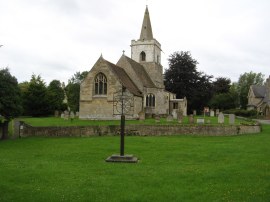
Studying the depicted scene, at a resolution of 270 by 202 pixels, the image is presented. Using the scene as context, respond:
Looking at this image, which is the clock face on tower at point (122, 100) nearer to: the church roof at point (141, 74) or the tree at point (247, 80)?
the church roof at point (141, 74)

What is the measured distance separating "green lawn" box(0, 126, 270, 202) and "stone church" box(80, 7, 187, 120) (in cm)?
1245

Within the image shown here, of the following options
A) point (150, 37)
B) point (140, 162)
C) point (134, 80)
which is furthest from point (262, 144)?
point (150, 37)

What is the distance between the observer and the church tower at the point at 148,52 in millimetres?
48406

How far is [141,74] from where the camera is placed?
145 ft

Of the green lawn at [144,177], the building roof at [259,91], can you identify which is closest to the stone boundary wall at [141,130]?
the green lawn at [144,177]

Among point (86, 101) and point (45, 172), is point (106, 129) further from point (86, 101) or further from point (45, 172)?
point (45, 172)

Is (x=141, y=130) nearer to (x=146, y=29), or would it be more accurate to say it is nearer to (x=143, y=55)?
(x=143, y=55)

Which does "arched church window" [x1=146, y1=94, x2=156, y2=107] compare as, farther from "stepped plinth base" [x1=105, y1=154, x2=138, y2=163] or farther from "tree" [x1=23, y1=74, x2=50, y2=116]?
"stepped plinth base" [x1=105, y1=154, x2=138, y2=163]

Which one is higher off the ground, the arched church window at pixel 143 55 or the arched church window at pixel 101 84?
the arched church window at pixel 143 55

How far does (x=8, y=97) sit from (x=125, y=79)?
52.9 feet

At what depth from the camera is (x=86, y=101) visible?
36906 mm

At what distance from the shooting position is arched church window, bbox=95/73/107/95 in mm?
36531

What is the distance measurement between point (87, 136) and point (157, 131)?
18.9 ft

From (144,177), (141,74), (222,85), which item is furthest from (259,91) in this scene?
(144,177)
